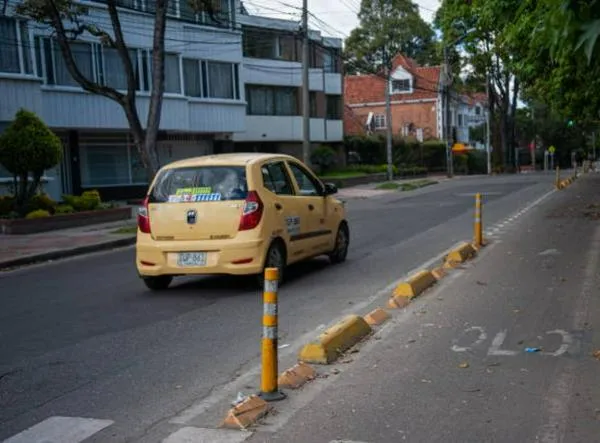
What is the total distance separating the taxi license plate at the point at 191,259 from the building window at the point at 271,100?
1240 inches

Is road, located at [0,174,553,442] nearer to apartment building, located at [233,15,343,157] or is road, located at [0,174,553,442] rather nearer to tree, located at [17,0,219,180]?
tree, located at [17,0,219,180]

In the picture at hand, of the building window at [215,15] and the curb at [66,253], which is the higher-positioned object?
the building window at [215,15]

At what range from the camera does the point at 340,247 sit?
11.9 m

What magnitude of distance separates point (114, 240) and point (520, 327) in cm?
1152

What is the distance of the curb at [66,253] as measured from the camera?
13850 millimetres

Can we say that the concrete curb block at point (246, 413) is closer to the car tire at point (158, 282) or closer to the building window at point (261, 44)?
the car tire at point (158, 282)

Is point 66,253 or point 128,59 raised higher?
point 128,59

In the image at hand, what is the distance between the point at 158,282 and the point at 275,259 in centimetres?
168

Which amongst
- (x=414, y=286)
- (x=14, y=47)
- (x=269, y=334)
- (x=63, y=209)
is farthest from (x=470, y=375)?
(x=14, y=47)

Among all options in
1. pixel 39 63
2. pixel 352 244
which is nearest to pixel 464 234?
pixel 352 244

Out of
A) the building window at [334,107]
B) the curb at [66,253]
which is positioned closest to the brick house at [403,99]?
the building window at [334,107]

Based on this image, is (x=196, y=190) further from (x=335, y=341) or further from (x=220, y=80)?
(x=220, y=80)

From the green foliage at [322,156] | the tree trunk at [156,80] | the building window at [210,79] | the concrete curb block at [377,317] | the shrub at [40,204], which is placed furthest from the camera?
the green foliage at [322,156]

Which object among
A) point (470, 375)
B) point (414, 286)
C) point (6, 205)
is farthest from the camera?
point (6, 205)
